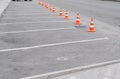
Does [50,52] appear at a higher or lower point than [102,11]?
higher

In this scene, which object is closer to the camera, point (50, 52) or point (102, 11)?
point (50, 52)

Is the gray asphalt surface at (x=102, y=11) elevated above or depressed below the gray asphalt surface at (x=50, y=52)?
below

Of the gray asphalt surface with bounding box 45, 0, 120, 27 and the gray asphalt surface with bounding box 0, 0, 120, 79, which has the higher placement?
the gray asphalt surface with bounding box 0, 0, 120, 79

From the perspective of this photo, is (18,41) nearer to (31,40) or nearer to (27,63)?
(31,40)

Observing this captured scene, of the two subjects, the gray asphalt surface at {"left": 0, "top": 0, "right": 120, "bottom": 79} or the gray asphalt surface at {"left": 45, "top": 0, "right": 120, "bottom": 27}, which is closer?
the gray asphalt surface at {"left": 0, "top": 0, "right": 120, "bottom": 79}

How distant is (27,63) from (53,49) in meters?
1.93

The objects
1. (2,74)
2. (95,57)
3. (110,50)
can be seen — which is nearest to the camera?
(2,74)

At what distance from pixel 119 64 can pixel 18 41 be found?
4.52 metres

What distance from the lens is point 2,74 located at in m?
6.48

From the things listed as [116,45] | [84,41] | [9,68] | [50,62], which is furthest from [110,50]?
[9,68]

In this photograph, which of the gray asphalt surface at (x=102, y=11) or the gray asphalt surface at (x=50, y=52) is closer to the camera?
the gray asphalt surface at (x=50, y=52)

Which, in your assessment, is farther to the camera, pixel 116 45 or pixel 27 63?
pixel 116 45

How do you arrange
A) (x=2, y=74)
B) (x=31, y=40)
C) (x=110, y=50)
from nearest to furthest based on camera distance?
(x=2, y=74)
(x=110, y=50)
(x=31, y=40)

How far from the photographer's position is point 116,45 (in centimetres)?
1003
